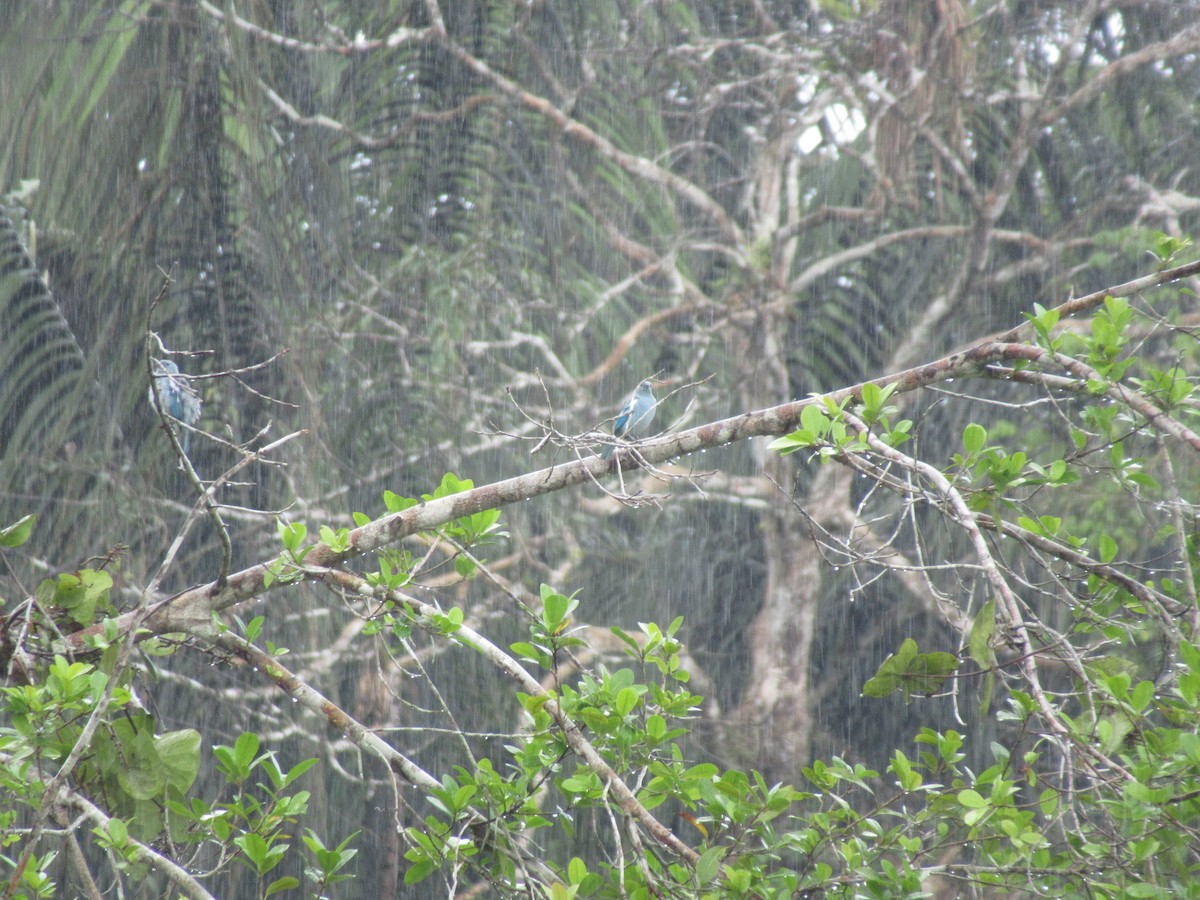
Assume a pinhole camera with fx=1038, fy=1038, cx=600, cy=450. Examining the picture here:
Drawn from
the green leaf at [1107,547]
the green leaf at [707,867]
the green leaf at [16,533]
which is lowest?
the green leaf at [707,867]

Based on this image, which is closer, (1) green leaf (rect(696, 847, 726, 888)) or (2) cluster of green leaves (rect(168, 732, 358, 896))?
(1) green leaf (rect(696, 847, 726, 888))

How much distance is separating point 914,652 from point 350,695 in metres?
4.25

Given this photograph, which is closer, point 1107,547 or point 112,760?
point 112,760

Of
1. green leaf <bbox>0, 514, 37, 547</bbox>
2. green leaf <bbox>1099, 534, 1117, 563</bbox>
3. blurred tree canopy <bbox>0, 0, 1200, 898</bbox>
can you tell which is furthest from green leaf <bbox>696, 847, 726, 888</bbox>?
blurred tree canopy <bbox>0, 0, 1200, 898</bbox>

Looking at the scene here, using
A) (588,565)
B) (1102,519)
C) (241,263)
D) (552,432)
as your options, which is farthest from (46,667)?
(1102,519)

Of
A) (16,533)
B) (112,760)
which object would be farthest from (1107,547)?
(16,533)

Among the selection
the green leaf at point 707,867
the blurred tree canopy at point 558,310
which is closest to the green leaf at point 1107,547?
the green leaf at point 707,867

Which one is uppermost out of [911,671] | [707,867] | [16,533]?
[16,533]

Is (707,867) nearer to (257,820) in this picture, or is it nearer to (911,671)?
(911,671)

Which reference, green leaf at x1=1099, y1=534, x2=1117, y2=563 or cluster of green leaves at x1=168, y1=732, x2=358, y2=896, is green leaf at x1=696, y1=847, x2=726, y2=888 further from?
green leaf at x1=1099, y1=534, x2=1117, y2=563

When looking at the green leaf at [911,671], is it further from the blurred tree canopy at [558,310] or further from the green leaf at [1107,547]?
the blurred tree canopy at [558,310]

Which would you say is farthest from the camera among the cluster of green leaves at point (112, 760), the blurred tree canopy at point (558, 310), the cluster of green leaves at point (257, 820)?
the blurred tree canopy at point (558, 310)

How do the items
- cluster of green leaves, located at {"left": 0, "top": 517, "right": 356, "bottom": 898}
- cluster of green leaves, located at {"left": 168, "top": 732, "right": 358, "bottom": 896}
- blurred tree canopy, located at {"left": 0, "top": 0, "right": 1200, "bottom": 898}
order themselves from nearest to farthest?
cluster of green leaves, located at {"left": 0, "top": 517, "right": 356, "bottom": 898} < cluster of green leaves, located at {"left": 168, "top": 732, "right": 358, "bottom": 896} < blurred tree canopy, located at {"left": 0, "top": 0, "right": 1200, "bottom": 898}

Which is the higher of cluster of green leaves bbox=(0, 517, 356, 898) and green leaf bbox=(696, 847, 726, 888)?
cluster of green leaves bbox=(0, 517, 356, 898)
